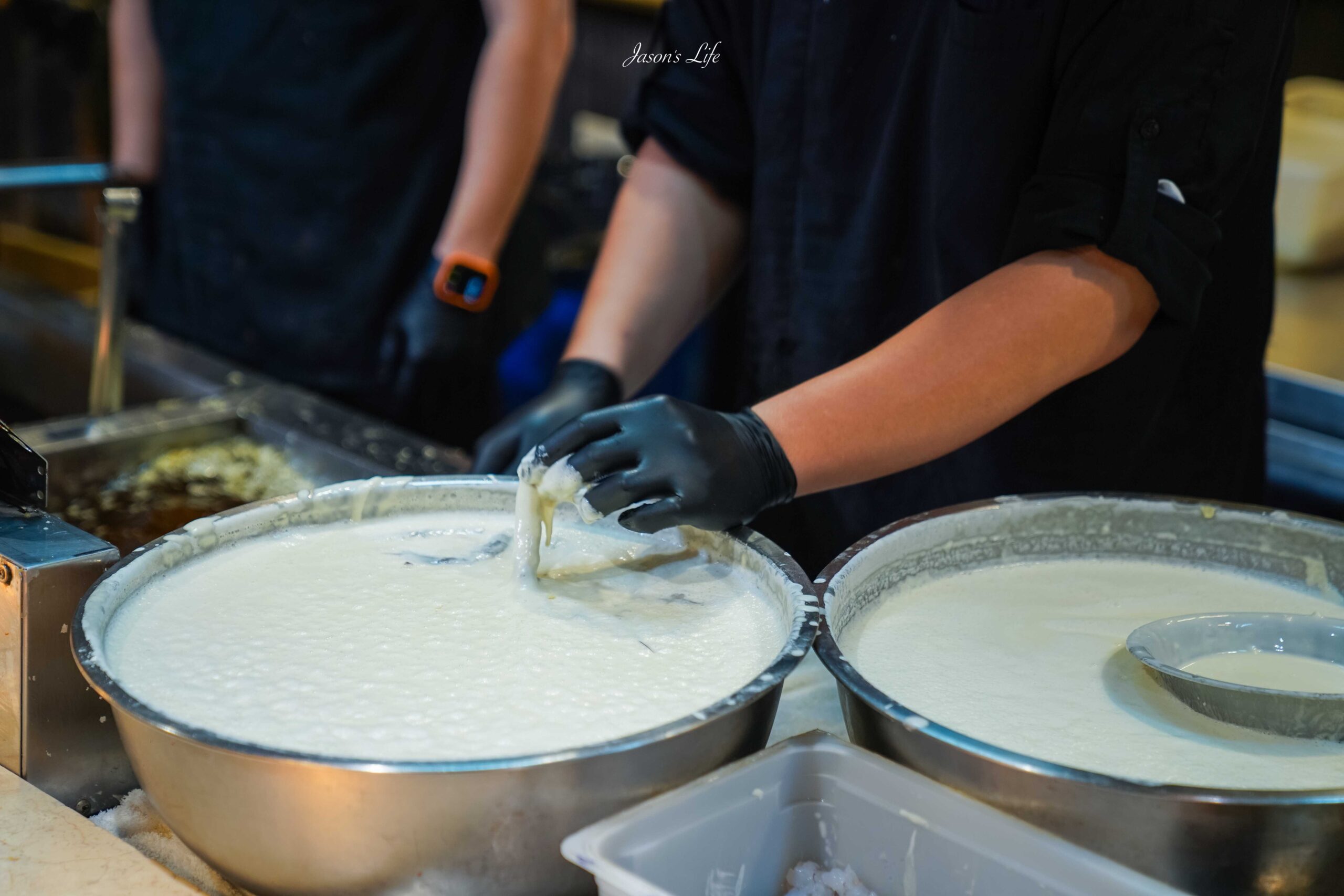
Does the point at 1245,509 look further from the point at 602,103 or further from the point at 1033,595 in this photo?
the point at 602,103

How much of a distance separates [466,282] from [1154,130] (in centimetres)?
146

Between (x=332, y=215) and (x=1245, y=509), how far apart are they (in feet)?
6.47

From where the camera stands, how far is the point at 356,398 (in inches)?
106

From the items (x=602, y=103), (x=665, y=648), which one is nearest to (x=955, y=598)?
(x=665, y=648)

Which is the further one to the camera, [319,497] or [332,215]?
[332,215]

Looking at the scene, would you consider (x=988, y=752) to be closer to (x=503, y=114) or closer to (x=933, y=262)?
(x=933, y=262)

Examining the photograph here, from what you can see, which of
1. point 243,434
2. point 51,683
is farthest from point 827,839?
point 243,434

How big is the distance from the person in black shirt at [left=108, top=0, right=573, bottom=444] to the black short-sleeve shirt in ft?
2.41

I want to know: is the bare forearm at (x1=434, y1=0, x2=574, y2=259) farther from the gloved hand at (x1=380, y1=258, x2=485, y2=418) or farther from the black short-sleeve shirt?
A: the black short-sleeve shirt

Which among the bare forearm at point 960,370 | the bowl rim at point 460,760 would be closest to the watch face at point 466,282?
the bare forearm at point 960,370

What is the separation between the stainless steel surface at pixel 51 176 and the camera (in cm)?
228

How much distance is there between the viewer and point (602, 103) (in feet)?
15.6

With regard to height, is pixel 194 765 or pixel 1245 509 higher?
pixel 1245 509

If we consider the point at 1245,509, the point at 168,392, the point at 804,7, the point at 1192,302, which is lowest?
the point at 168,392
